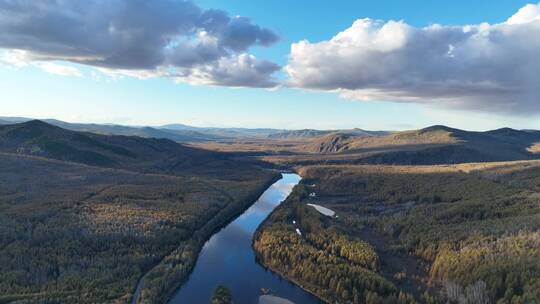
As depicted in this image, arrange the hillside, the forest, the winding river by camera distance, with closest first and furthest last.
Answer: the hillside < the forest < the winding river

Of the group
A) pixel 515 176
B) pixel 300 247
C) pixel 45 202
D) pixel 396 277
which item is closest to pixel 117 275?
pixel 300 247

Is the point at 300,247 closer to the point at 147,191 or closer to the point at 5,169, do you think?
the point at 147,191

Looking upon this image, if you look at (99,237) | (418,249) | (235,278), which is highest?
(99,237)

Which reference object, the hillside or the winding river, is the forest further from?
the hillside

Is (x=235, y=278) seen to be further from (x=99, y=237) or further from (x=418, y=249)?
(x=418, y=249)

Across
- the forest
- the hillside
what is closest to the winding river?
the hillside

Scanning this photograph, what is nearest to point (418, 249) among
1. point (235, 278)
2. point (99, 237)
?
point (235, 278)
